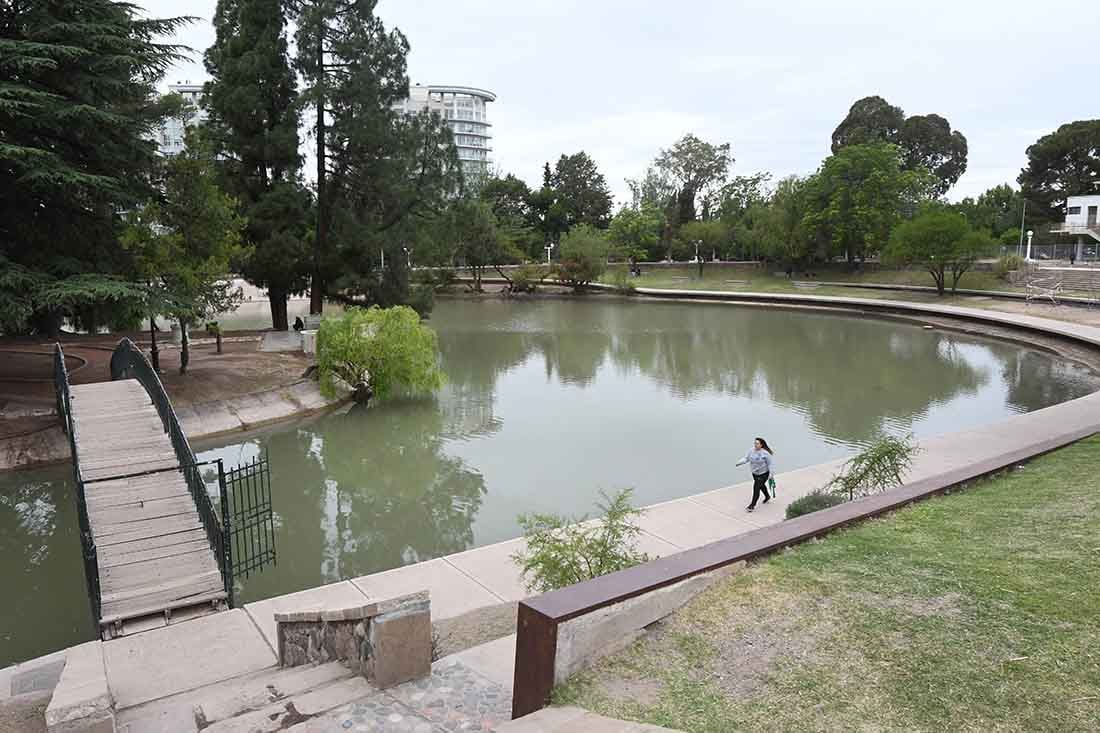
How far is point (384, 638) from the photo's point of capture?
521cm

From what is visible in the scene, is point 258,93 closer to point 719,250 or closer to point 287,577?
point 287,577

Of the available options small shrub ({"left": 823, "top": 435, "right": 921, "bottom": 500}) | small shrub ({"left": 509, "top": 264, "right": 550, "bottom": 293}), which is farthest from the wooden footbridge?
small shrub ({"left": 509, "top": 264, "right": 550, "bottom": 293})

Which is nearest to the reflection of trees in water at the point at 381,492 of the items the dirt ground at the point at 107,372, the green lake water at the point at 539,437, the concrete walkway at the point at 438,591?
the green lake water at the point at 539,437

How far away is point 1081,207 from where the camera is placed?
192 ft

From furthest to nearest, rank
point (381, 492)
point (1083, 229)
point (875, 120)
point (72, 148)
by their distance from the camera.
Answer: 1. point (875, 120)
2. point (1083, 229)
3. point (72, 148)
4. point (381, 492)

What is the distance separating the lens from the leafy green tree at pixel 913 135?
77688 millimetres

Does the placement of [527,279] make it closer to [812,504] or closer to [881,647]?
[812,504]

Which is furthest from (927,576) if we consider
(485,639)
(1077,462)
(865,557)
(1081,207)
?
(1081,207)

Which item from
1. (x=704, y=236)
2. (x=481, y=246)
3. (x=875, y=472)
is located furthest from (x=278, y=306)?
(x=704, y=236)

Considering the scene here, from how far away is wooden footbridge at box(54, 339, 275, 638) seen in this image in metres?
8.12

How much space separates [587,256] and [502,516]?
46871 mm

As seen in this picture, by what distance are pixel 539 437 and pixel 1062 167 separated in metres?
73.0

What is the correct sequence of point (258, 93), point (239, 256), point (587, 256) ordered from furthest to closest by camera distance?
point (587, 256) → point (258, 93) → point (239, 256)

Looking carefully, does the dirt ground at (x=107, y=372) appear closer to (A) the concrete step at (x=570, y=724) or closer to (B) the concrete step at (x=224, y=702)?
(B) the concrete step at (x=224, y=702)
